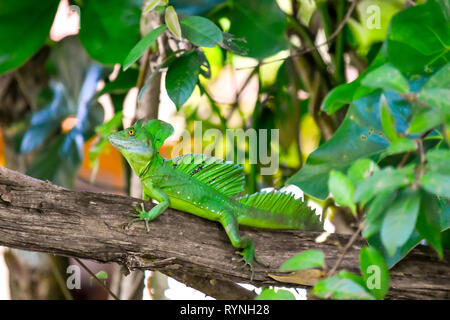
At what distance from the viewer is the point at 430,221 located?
982 millimetres

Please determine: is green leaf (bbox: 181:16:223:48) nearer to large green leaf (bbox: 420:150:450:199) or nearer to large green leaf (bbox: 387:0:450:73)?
large green leaf (bbox: 387:0:450:73)

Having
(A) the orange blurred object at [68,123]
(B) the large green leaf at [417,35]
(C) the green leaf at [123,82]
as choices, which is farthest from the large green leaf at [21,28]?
(B) the large green leaf at [417,35]

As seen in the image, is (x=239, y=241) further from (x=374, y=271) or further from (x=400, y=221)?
(x=400, y=221)

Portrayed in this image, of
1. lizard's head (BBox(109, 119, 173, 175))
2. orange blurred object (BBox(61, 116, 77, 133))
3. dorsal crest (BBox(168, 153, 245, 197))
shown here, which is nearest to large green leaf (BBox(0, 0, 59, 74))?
orange blurred object (BBox(61, 116, 77, 133))

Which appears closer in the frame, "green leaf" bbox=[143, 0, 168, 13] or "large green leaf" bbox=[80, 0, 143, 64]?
"green leaf" bbox=[143, 0, 168, 13]

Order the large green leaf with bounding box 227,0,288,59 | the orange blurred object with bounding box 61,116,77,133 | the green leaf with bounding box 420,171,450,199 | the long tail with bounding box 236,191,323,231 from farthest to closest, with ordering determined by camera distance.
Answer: the orange blurred object with bounding box 61,116,77,133 < the large green leaf with bounding box 227,0,288,59 < the long tail with bounding box 236,191,323,231 < the green leaf with bounding box 420,171,450,199

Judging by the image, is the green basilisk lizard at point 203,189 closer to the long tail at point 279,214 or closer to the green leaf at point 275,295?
the long tail at point 279,214

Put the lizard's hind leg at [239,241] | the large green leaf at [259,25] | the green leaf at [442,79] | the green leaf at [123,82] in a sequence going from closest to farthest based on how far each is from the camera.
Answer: the green leaf at [442,79] → the lizard's hind leg at [239,241] → the large green leaf at [259,25] → the green leaf at [123,82]

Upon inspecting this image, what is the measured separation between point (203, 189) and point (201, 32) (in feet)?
1.46

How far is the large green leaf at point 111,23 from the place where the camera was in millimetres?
1918

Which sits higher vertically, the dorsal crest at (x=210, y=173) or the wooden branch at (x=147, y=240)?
the dorsal crest at (x=210, y=173)

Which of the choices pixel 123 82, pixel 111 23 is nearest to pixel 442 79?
pixel 111 23

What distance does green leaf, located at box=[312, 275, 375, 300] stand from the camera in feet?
2.70
